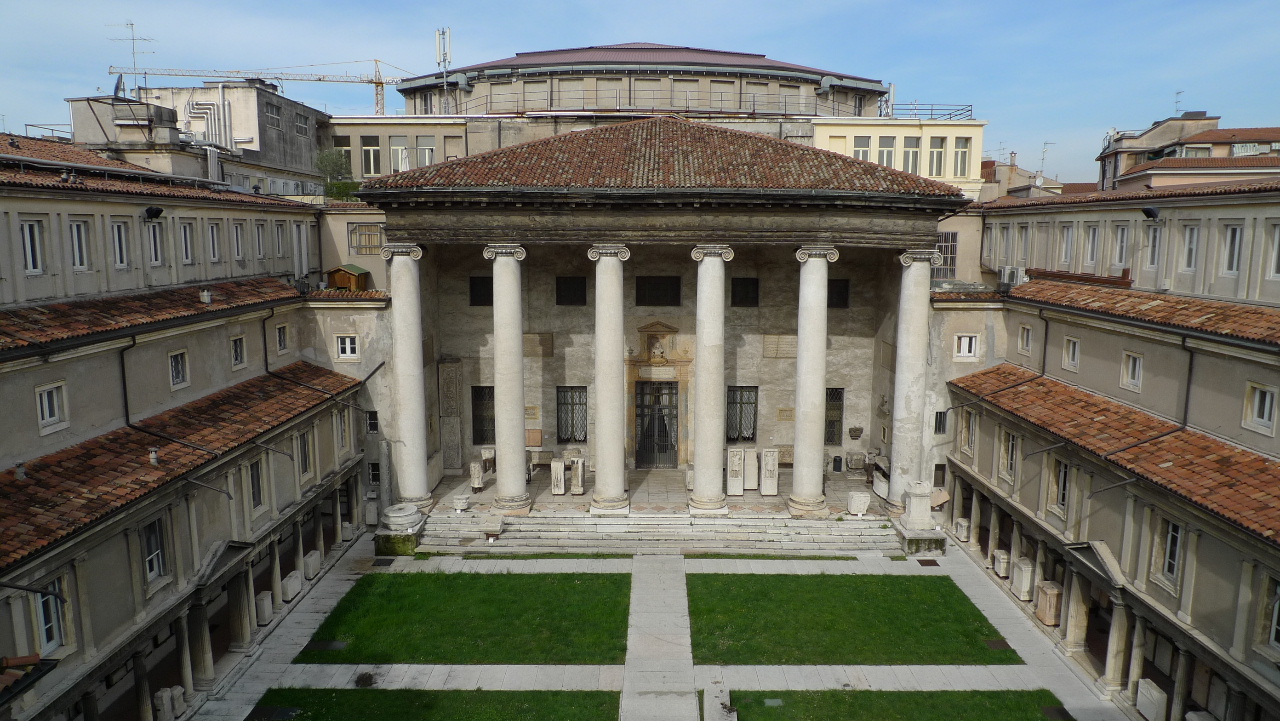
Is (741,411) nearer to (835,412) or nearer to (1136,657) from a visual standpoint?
(835,412)

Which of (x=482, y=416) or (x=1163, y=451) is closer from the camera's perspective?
(x=1163, y=451)

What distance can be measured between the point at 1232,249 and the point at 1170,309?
202cm

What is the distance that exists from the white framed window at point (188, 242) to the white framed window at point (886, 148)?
3255 cm

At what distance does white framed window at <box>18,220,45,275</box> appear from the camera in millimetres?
18484

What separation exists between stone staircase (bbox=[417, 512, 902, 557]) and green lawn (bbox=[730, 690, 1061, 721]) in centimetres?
902

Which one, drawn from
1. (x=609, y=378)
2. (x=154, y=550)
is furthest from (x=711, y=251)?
(x=154, y=550)

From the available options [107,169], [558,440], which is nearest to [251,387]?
[107,169]

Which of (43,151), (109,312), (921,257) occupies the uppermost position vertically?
(43,151)

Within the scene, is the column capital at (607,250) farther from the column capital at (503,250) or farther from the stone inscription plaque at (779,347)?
the stone inscription plaque at (779,347)

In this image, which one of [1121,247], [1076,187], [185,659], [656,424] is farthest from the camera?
[1076,187]

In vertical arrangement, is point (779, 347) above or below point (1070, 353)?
below

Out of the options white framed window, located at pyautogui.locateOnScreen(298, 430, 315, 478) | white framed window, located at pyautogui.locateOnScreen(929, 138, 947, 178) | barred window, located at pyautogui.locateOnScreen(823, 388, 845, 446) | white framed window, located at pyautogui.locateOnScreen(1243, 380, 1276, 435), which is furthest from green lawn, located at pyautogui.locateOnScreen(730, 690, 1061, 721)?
white framed window, located at pyautogui.locateOnScreen(929, 138, 947, 178)

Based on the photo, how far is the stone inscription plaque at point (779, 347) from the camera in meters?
36.5

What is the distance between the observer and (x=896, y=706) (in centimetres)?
2083
